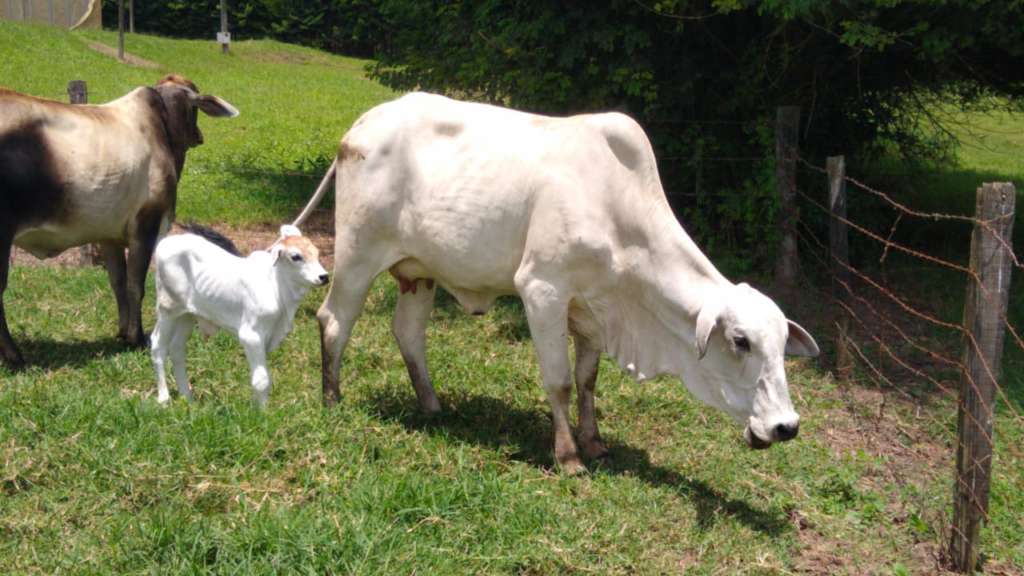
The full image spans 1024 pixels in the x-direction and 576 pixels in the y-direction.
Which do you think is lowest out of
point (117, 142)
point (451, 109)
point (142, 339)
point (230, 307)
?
point (142, 339)

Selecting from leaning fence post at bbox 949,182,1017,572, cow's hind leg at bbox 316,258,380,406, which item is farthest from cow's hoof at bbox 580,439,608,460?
leaning fence post at bbox 949,182,1017,572

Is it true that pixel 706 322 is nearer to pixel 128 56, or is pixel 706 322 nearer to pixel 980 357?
pixel 980 357

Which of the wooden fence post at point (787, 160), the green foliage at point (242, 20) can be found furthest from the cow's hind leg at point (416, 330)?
the green foliage at point (242, 20)

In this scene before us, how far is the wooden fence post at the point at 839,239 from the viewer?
6.95 meters

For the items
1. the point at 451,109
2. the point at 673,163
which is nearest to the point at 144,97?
the point at 451,109

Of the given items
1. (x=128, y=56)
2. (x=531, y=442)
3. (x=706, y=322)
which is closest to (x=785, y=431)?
(x=706, y=322)

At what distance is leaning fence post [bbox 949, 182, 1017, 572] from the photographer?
14.3ft

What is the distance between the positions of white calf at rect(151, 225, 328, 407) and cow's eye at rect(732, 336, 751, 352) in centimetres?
187

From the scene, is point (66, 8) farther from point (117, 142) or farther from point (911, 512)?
point (911, 512)

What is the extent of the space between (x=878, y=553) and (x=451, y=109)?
2.96m

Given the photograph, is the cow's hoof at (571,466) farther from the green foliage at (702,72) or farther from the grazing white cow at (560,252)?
the green foliage at (702,72)

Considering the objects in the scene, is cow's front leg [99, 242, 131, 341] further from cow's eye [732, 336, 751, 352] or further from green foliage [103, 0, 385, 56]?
green foliage [103, 0, 385, 56]

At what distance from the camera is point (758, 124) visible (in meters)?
8.81

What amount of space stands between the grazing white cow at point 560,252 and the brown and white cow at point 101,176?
1.77 metres
